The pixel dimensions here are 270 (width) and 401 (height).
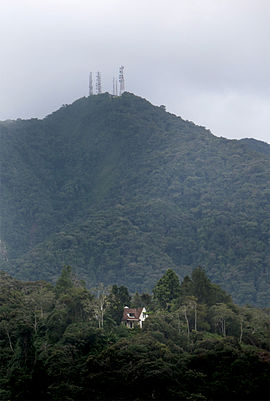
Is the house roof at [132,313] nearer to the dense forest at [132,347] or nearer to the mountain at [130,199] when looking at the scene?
the dense forest at [132,347]

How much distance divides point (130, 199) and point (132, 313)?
80766mm

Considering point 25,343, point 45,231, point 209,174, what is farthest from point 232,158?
point 25,343

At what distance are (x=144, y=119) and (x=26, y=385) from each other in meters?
121

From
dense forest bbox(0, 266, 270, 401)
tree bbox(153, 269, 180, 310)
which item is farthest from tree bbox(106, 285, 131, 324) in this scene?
tree bbox(153, 269, 180, 310)

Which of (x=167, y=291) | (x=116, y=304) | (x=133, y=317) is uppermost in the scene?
(x=167, y=291)

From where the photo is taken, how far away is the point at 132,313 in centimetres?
4569

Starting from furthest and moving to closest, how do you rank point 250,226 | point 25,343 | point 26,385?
1. point 250,226
2. point 25,343
3. point 26,385

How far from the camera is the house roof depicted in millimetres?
45000

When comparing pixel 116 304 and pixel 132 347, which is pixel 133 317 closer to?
pixel 116 304

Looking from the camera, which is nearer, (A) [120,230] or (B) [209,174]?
(A) [120,230]

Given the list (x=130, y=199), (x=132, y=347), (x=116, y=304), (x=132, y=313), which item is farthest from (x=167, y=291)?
(x=130, y=199)

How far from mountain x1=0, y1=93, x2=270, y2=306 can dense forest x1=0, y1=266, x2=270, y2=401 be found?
49.8 metres

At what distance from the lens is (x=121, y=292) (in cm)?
4591

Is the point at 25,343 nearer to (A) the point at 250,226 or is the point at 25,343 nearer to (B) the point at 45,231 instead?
(A) the point at 250,226
